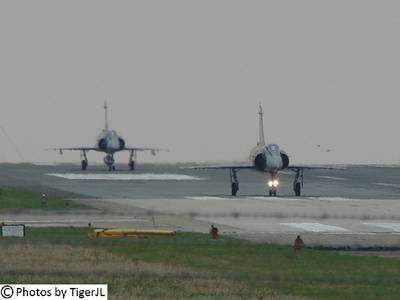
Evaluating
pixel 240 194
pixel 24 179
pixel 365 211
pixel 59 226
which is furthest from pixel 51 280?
pixel 24 179

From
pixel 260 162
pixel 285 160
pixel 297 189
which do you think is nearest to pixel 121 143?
pixel 260 162

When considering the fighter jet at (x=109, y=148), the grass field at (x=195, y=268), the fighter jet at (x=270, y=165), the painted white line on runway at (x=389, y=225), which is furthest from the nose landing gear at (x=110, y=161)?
the grass field at (x=195, y=268)

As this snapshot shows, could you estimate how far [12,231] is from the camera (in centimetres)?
4791

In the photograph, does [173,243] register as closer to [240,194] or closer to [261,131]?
[240,194]

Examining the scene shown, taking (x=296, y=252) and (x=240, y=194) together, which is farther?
(x=240, y=194)

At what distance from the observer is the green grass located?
6962 cm

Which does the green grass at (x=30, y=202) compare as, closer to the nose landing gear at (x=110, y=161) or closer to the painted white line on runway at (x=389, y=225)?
the painted white line on runway at (x=389, y=225)

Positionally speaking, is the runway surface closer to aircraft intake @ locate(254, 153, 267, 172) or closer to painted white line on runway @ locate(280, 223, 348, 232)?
painted white line on runway @ locate(280, 223, 348, 232)

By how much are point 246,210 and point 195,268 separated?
96.7ft

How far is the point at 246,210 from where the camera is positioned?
68.2 metres

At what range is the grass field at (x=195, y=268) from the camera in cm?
3344

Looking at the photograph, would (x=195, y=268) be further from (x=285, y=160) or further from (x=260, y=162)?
(x=260, y=162)

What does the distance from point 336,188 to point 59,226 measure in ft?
157

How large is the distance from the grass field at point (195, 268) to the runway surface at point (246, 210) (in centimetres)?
535
